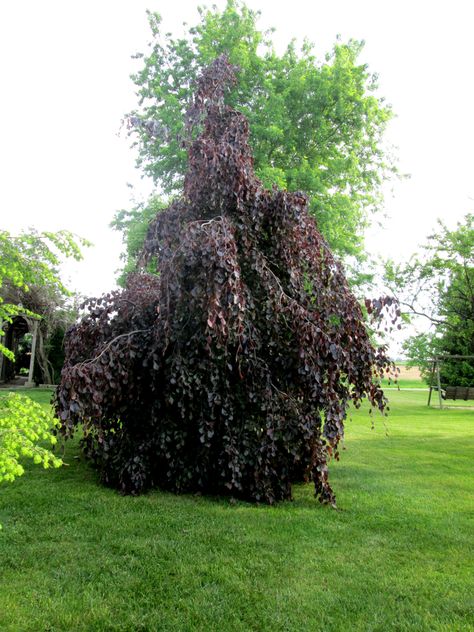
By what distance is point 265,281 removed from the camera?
13.5ft

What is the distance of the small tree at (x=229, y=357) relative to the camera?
386cm

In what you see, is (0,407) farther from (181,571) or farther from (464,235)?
(464,235)

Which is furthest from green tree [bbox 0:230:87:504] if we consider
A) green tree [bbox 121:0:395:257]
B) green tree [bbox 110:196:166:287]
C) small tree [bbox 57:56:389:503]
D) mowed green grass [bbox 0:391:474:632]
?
green tree [bbox 110:196:166:287]

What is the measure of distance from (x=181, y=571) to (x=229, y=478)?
1.44m

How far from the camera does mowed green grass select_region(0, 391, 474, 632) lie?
7.66ft

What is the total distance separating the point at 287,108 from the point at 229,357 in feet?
35.8

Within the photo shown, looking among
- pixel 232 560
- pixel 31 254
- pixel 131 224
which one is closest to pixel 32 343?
pixel 131 224

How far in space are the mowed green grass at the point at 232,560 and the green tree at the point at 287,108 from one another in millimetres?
8705

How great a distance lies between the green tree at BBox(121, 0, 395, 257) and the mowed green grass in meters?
8.71

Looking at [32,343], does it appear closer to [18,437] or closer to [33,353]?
[33,353]

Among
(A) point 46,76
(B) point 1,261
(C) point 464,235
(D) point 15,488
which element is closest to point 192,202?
(B) point 1,261

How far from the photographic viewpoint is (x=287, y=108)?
1327 cm

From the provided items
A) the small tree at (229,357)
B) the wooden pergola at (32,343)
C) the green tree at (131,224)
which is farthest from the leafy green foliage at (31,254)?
the green tree at (131,224)

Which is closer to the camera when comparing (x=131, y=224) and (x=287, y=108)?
(x=287, y=108)
